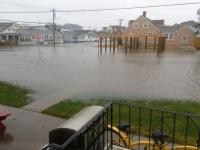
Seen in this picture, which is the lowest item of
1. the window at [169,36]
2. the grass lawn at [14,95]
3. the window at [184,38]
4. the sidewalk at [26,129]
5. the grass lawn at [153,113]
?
the sidewalk at [26,129]

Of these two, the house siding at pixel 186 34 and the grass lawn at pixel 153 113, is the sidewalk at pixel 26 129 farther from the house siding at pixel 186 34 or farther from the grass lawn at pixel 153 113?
the house siding at pixel 186 34

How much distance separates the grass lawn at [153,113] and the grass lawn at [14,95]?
1.45 meters

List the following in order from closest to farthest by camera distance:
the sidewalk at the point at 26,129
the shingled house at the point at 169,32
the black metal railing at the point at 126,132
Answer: the black metal railing at the point at 126,132, the sidewalk at the point at 26,129, the shingled house at the point at 169,32

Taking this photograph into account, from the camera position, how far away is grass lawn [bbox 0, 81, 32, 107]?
9.31 m

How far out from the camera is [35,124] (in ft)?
23.6

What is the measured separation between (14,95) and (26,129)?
4169mm

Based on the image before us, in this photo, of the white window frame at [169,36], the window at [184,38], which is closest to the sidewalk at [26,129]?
the window at [184,38]

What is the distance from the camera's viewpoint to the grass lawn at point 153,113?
6605mm

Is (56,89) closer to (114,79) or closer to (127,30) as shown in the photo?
(114,79)

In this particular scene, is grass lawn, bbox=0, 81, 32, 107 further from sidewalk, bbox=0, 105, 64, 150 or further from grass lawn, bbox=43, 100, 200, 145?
grass lawn, bbox=43, 100, 200, 145

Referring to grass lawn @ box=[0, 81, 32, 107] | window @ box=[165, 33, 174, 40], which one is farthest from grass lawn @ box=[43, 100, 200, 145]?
window @ box=[165, 33, 174, 40]

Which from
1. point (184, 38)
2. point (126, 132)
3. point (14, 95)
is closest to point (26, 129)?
point (126, 132)

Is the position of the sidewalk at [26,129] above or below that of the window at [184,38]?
below

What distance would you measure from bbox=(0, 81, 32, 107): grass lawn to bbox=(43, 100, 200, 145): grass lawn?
4.75ft
